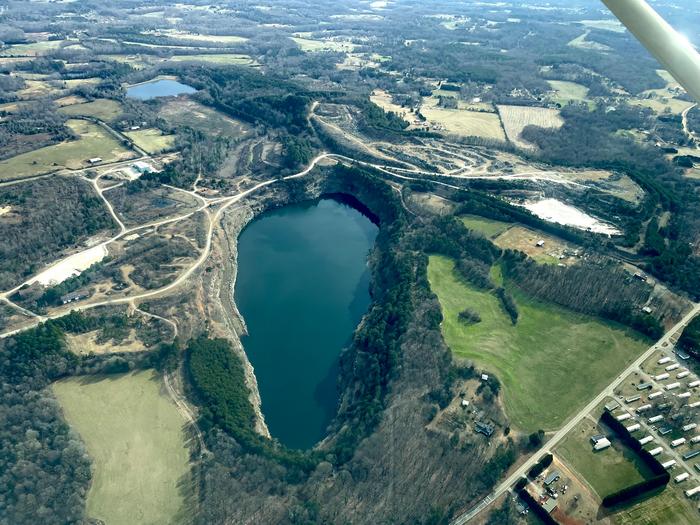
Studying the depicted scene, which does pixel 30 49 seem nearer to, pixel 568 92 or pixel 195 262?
pixel 195 262

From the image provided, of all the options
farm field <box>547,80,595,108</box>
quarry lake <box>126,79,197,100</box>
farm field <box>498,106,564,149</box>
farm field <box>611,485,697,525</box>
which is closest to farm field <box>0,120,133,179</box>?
quarry lake <box>126,79,197,100</box>

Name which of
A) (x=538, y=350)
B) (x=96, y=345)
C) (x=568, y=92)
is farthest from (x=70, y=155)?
(x=568, y=92)

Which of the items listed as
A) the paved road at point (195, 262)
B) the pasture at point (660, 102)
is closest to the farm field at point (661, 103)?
the pasture at point (660, 102)

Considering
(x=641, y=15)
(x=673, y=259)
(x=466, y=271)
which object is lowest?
(x=466, y=271)

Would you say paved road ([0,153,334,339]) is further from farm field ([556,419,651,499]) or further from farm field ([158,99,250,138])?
farm field ([556,419,651,499])

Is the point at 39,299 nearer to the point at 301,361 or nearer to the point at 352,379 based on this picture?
the point at 301,361

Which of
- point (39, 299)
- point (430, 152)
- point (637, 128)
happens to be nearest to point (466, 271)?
point (430, 152)

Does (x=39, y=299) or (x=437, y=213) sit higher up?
(x=437, y=213)
